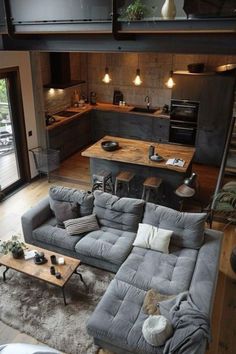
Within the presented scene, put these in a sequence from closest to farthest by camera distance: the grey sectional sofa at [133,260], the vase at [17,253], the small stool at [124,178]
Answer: the grey sectional sofa at [133,260] → the vase at [17,253] → the small stool at [124,178]

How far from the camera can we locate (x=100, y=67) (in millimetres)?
8953

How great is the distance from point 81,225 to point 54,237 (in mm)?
418

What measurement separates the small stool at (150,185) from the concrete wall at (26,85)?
2791 mm

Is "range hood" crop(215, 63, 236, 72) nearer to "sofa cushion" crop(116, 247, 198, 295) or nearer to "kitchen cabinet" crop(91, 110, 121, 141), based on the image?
"kitchen cabinet" crop(91, 110, 121, 141)

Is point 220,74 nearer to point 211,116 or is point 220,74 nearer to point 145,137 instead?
point 211,116

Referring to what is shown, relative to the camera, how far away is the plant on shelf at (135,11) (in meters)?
3.65

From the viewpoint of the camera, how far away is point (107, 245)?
14.0 feet

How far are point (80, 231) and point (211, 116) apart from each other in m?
4.50

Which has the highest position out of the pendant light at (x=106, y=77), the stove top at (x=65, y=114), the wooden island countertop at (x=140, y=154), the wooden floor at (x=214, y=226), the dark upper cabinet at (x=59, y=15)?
the dark upper cabinet at (x=59, y=15)

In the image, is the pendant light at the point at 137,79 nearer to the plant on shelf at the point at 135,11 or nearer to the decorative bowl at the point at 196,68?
the decorative bowl at the point at 196,68

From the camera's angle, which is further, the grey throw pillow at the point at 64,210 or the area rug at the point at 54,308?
the grey throw pillow at the point at 64,210

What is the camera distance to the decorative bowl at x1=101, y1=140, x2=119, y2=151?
595 centimetres

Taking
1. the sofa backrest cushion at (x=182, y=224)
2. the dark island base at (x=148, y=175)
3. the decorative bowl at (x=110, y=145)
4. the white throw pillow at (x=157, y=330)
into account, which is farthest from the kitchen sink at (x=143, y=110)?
the white throw pillow at (x=157, y=330)

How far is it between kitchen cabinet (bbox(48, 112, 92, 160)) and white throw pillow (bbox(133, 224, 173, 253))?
378 centimetres
